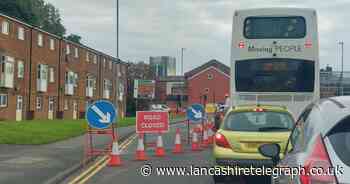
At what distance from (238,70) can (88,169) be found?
5.69 m

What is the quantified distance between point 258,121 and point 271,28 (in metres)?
6.99

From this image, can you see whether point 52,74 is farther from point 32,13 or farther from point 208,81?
point 208,81

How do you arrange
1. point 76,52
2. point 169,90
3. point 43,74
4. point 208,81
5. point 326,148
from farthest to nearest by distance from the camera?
point 169,90 → point 208,81 → point 76,52 → point 43,74 → point 326,148

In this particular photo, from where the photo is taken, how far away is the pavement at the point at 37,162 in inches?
522

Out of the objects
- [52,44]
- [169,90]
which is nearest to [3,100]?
[52,44]

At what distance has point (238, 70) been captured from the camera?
19.0 meters

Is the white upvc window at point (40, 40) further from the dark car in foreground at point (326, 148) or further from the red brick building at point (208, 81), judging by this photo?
the dark car in foreground at point (326, 148)

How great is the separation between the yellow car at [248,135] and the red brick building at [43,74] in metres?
28.9

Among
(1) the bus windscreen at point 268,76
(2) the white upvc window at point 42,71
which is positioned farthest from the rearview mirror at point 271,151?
(2) the white upvc window at point 42,71

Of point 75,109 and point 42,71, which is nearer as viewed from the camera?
point 42,71

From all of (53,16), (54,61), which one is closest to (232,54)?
(54,61)

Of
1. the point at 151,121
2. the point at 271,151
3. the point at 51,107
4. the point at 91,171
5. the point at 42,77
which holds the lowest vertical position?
the point at 91,171

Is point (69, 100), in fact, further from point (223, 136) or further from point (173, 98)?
point (223, 136)

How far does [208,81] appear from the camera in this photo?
103 m
